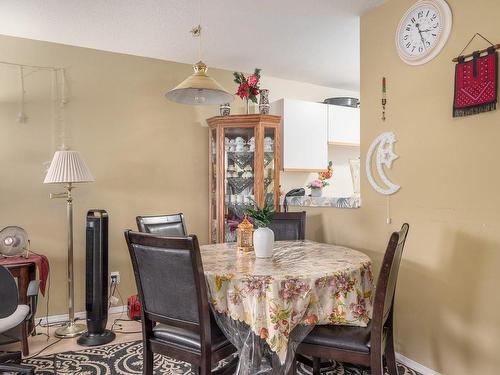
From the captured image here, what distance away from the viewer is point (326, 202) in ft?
10.1

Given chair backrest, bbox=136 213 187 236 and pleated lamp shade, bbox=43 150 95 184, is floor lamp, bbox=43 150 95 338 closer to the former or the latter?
pleated lamp shade, bbox=43 150 95 184

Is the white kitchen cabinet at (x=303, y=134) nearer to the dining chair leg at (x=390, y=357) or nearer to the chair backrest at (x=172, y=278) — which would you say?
the dining chair leg at (x=390, y=357)

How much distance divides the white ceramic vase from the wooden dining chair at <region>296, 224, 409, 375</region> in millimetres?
493

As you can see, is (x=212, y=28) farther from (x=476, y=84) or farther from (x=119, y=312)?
(x=119, y=312)

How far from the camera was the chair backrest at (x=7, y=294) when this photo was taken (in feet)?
7.04

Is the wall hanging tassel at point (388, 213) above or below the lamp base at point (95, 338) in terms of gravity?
above

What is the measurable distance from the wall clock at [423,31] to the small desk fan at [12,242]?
120 inches

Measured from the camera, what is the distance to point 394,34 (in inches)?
104

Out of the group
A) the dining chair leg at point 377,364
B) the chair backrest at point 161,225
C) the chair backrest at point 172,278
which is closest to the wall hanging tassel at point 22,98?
the chair backrest at point 161,225

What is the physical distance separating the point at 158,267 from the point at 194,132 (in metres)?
2.50

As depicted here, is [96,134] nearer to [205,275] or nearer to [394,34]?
[205,275]

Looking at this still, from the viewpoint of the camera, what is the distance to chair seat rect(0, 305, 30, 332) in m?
2.20

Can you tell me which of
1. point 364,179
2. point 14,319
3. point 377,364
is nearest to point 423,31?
point 364,179

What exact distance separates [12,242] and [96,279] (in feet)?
2.22
